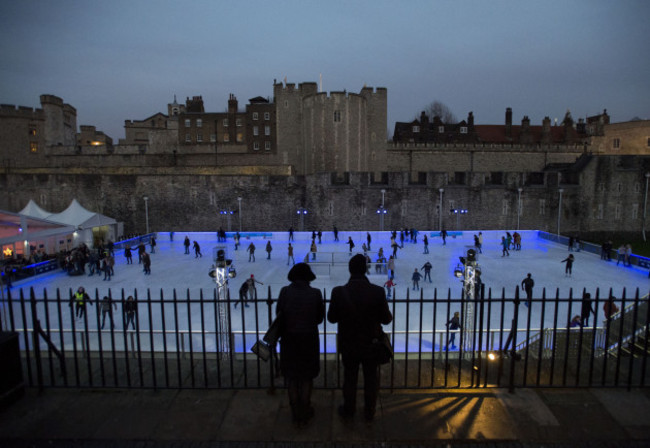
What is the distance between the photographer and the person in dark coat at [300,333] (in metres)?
3.00

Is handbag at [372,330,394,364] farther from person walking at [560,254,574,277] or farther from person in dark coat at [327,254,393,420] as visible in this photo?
person walking at [560,254,574,277]

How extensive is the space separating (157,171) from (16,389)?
31.9 m

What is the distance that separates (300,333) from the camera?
118 inches

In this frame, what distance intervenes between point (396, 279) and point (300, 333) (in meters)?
10.5

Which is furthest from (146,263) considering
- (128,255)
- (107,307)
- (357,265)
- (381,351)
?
(381,351)

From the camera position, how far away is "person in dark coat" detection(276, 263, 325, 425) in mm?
2996

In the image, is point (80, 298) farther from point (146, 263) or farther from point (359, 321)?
point (359, 321)

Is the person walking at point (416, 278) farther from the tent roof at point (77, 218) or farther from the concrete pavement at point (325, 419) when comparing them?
the tent roof at point (77, 218)

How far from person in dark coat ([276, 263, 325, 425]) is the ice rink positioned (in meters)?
5.01

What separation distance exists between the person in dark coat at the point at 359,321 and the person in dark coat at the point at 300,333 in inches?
7.0

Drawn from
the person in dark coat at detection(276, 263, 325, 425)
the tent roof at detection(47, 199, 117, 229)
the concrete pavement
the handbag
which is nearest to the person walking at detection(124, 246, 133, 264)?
the tent roof at detection(47, 199, 117, 229)

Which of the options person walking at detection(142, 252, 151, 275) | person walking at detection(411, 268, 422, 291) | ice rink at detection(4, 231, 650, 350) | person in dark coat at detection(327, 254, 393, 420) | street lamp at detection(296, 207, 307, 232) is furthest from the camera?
street lamp at detection(296, 207, 307, 232)

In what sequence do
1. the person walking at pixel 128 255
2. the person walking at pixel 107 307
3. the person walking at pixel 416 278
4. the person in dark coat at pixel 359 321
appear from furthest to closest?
the person walking at pixel 128 255 < the person walking at pixel 416 278 < the person walking at pixel 107 307 < the person in dark coat at pixel 359 321

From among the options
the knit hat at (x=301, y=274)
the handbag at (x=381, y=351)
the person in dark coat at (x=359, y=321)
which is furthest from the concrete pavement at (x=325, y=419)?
the knit hat at (x=301, y=274)
